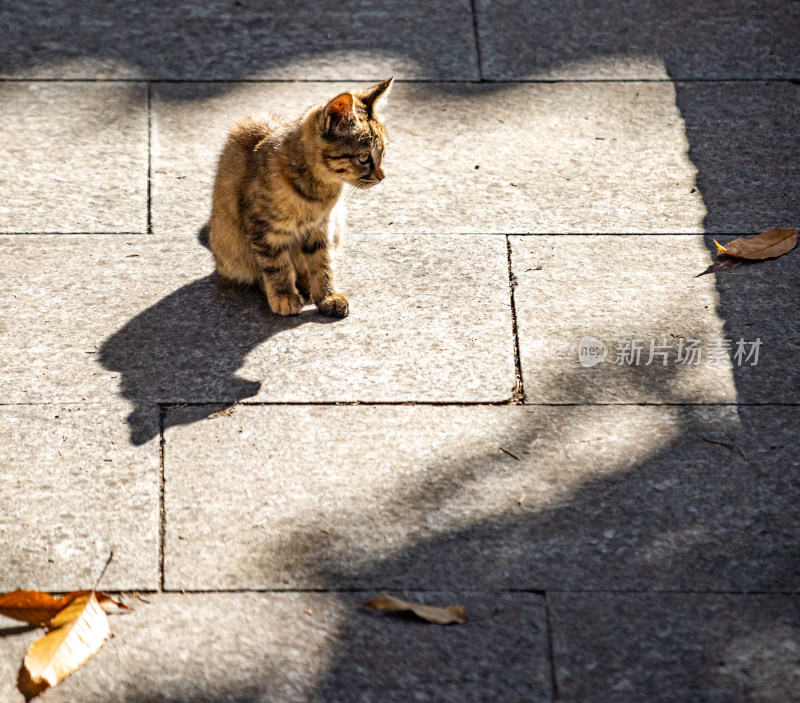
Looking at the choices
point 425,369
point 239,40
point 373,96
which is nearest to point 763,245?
point 425,369

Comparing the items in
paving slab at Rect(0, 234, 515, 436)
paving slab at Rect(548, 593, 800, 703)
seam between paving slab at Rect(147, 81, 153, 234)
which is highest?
seam between paving slab at Rect(147, 81, 153, 234)

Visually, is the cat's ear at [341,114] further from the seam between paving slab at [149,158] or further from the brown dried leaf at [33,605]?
the brown dried leaf at [33,605]

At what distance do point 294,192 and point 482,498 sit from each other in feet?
5.41

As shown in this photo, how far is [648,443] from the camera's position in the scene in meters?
3.64

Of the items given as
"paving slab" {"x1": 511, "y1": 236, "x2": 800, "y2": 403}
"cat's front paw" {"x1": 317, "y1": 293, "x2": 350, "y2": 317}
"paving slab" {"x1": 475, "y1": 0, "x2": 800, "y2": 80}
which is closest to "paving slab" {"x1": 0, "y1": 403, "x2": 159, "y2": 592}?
"cat's front paw" {"x1": 317, "y1": 293, "x2": 350, "y2": 317}

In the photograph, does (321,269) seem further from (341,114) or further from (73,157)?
(73,157)

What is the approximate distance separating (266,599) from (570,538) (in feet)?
3.40

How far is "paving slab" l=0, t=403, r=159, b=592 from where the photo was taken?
10.2 ft

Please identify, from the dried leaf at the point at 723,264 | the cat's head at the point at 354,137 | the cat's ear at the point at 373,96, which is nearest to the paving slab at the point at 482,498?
the dried leaf at the point at 723,264

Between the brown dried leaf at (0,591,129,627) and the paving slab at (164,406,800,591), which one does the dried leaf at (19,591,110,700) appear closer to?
the brown dried leaf at (0,591,129,627)

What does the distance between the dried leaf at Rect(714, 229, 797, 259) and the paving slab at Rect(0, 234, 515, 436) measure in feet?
3.60

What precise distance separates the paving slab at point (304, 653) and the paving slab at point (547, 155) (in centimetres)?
237

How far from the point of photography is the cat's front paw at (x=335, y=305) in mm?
4305

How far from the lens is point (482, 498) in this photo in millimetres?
3406
